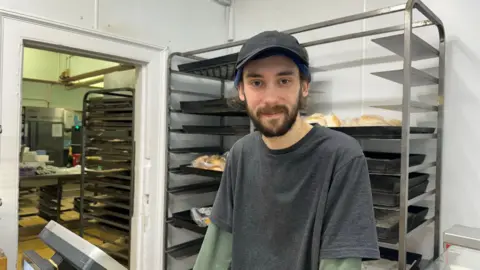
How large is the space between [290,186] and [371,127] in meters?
0.72

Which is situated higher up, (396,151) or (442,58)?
(442,58)

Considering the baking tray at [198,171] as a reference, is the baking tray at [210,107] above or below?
above

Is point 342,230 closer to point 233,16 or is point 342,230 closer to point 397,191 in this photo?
point 397,191

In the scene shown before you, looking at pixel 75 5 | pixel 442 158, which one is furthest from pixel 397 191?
pixel 75 5

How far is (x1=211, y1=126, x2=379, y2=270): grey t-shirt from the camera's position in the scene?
93 cm

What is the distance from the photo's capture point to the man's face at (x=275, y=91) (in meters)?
1.01

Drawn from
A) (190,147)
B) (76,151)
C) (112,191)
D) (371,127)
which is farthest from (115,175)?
(76,151)

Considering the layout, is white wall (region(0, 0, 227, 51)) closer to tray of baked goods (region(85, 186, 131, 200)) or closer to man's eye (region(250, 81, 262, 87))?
man's eye (region(250, 81, 262, 87))

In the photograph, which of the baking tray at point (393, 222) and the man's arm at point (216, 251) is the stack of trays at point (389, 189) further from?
the man's arm at point (216, 251)

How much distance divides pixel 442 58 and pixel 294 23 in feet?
3.46

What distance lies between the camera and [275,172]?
1103 millimetres

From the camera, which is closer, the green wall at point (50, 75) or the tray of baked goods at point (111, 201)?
the tray of baked goods at point (111, 201)

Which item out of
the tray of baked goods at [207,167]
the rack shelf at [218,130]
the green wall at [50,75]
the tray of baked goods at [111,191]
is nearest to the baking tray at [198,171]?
the tray of baked goods at [207,167]

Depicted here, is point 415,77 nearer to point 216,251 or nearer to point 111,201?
point 216,251
